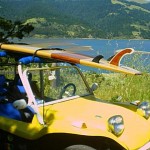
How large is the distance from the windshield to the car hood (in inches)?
9.0

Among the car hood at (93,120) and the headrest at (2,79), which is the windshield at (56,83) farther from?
the headrest at (2,79)

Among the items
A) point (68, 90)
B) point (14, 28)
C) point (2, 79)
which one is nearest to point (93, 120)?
point (68, 90)

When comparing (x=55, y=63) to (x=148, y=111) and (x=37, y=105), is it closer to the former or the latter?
(x=37, y=105)

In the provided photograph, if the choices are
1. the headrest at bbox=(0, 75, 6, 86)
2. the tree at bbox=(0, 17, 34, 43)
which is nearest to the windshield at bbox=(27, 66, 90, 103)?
the headrest at bbox=(0, 75, 6, 86)

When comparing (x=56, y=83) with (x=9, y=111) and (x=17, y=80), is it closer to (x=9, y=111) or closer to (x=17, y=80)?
(x=17, y=80)

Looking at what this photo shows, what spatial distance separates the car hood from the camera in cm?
493

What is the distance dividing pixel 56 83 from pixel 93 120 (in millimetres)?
1321

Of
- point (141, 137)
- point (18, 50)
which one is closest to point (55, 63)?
point (18, 50)

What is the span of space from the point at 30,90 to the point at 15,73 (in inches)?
25.8

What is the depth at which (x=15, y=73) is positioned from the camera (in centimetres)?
605

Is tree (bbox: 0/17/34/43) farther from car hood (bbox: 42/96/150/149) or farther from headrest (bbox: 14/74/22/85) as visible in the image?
car hood (bbox: 42/96/150/149)

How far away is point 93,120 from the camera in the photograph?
5277 millimetres

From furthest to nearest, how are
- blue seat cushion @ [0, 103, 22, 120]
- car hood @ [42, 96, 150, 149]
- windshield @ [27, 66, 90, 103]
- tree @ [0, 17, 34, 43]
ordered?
tree @ [0, 17, 34, 43]
windshield @ [27, 66, 90, 103]
blue seat cushion @ [0, 103, 22, 120]
car hood @ [42, 96, 150, 149]

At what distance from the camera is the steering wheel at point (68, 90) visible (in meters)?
6.21
